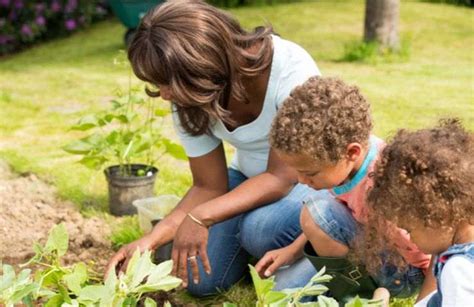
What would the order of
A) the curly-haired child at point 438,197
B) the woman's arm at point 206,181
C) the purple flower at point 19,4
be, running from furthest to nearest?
the purple flower at point 19,4 → the woman's arm at point 206,181 → the curly-haired child at point 438,197

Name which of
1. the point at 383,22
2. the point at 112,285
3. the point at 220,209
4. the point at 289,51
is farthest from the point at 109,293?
the point at 383,22

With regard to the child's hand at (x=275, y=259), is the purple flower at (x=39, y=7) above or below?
below

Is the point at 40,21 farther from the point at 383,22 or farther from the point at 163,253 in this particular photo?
the point at 163,253

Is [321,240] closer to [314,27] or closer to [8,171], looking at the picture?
[8,171]

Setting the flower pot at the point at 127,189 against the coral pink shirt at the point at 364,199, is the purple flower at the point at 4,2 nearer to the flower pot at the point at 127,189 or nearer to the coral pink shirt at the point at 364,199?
the flower pot at the point at 127,189

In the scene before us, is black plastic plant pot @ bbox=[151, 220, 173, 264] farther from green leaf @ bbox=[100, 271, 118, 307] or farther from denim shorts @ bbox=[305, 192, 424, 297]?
green leaf @ bbox=[100, 271, 118, 307]

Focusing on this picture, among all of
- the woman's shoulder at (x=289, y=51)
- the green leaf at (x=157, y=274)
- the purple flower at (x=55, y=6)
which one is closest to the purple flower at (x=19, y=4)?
the purple flower at (x=55, y=6)

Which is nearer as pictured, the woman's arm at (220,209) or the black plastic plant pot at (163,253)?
the woman's arm at (220,209)

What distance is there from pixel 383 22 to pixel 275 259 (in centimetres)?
521

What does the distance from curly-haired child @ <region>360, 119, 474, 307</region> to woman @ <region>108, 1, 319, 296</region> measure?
651mm

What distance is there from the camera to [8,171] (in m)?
4.14

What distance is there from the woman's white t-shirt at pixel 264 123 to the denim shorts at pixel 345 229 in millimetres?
390

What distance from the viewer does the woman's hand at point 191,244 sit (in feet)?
7.80

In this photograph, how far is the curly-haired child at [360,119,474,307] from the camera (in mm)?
1680
